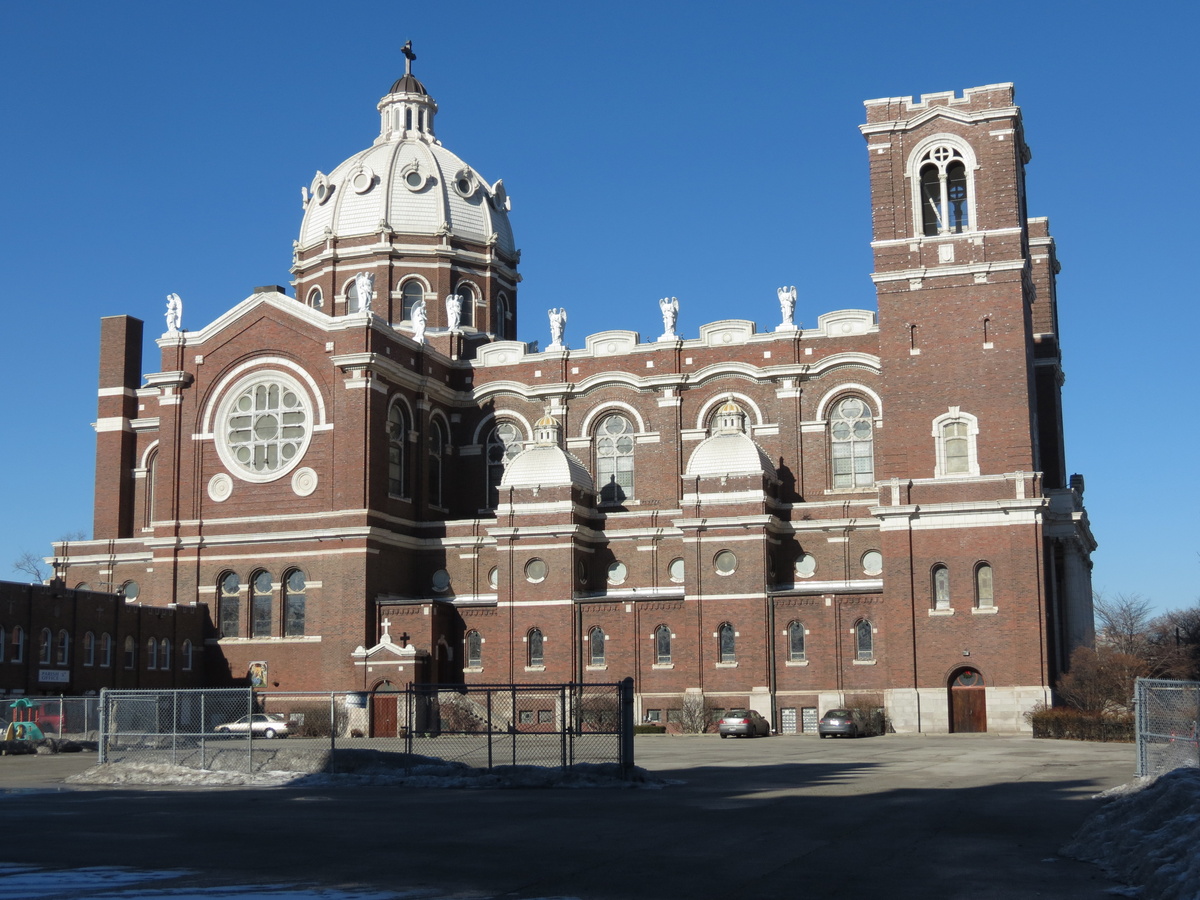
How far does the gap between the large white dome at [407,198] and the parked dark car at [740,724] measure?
3506cm

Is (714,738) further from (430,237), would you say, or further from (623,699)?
(430,237)

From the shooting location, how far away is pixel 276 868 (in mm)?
18734

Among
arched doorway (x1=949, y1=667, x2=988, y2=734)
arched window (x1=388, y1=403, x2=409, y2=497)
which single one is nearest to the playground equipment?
arched window (x1=388, y1=403, x2=409, y2=497)

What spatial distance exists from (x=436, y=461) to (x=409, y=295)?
37.7 feet

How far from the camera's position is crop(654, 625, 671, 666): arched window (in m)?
64.9

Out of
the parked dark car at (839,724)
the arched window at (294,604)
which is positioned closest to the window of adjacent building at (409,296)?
the arched window at (294,604)

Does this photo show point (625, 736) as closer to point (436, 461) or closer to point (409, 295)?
point (436, 461)

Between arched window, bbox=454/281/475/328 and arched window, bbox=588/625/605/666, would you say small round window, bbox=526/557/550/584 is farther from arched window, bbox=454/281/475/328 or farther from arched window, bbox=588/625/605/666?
arched window, bbox=454/281/475/328

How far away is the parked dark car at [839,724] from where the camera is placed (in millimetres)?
55406

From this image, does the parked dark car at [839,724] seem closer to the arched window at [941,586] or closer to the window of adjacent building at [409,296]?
the arched window at [941,586]

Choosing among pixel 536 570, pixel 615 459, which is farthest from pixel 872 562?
pixel 536 570

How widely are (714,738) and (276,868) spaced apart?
4060cm

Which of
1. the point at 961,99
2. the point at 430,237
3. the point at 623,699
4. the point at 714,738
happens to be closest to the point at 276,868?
Result: the point at 623,699

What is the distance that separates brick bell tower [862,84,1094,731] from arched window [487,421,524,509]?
1920 centimetres
